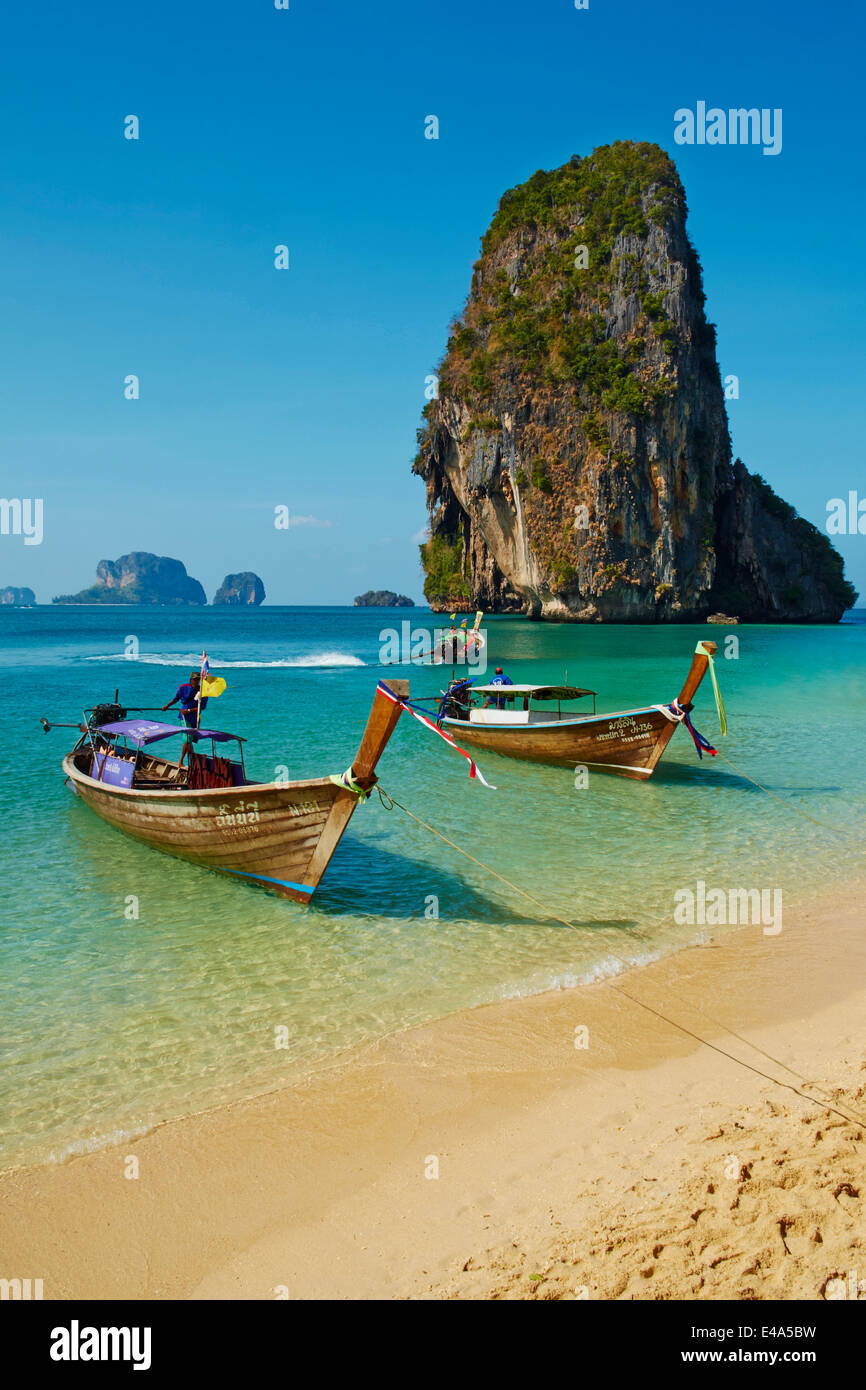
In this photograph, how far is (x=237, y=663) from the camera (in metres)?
47.5

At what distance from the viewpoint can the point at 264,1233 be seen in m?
4.71

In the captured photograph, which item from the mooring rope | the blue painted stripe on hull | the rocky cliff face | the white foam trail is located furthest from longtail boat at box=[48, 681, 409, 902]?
the rocky cliff face

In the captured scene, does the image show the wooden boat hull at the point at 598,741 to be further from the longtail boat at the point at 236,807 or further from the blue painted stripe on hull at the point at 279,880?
the blue painted stripe on hull at the point at 279,880

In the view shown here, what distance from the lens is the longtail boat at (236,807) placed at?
29.2ft

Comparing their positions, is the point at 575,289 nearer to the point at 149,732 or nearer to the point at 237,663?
the point at 237,663

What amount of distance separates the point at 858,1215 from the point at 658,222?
73.8 meters

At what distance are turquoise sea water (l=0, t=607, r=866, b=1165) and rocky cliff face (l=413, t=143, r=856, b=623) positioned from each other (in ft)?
144

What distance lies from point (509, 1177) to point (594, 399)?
66.1 metres

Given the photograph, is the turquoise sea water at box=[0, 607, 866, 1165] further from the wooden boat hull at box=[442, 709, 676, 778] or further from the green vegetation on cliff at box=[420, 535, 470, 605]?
the green vegetation on cliff at box=[420, 535, 470, 605]

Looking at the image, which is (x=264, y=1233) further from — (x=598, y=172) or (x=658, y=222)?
(x=598, y=172)

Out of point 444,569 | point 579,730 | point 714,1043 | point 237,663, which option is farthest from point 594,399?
point 714,1043

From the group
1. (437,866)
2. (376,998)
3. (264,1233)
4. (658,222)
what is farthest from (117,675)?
(658,222)

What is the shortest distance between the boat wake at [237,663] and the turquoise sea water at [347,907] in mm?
22959

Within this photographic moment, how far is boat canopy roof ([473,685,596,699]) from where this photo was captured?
17.3m
